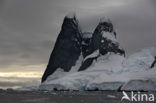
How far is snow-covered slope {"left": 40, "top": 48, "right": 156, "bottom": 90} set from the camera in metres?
140

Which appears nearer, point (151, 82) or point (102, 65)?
point (151, 82)

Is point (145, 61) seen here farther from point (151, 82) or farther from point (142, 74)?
point (151, 82)

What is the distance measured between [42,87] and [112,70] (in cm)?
4255

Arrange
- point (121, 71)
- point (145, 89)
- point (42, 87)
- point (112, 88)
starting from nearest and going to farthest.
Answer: point (145, 89), point (112, 88), point (121, 71), point (42, 87)

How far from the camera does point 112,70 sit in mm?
181750

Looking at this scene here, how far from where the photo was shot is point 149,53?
194m

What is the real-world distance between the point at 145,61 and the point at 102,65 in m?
27.3

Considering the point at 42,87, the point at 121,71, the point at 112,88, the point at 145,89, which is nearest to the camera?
the point at 145,89

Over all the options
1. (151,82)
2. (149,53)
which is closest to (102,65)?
(149,53)

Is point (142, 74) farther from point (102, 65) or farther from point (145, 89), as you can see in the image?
point (102, 65)

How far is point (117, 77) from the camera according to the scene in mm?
162125

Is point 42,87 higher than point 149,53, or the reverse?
point 149,53

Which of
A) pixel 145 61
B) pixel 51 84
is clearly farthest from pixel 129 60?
pixel 51 84

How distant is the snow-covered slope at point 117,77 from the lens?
139538 millimetres
